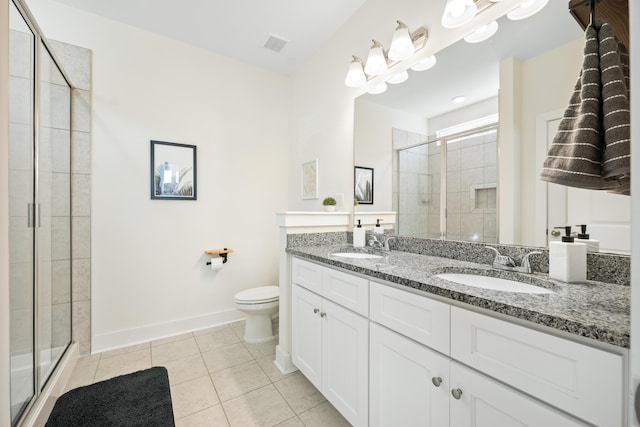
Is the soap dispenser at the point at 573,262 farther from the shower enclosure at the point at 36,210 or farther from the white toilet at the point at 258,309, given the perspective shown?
the shower enclosure at the point at 36,210

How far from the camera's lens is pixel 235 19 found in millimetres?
2207

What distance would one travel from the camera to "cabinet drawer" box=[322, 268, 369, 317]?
122 cm

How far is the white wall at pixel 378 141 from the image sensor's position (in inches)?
73.7

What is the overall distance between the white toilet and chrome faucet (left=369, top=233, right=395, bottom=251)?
38.0 inches

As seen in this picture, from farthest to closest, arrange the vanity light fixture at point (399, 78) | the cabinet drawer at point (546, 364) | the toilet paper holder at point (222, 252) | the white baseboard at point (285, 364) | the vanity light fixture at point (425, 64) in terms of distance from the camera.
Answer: the toilet paper holder at point (222, 252) → the white baseboard at point (285, 364) → the vanity light fixture at point (399, 78) → the vanity light fixture at point (425, 64) → the cabinet drawer at point (546, 364)

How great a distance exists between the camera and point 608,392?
1.89 ft

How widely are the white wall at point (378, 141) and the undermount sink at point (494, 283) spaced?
0.76m

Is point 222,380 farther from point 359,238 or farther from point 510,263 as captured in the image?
point 510,263

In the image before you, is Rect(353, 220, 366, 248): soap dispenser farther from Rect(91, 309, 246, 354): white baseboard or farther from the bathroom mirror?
Rect(91, 309, 246, 354): white baseboard

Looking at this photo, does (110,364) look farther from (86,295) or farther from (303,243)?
(303,243)

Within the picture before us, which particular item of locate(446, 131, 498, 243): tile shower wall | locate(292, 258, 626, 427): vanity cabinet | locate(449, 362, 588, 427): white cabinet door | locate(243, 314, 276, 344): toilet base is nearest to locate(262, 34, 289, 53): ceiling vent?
locate(446, 131, 498, 243): tile shower wall

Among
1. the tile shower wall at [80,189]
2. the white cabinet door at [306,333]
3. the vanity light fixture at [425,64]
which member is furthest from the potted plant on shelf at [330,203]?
the tile shower wall at [80,189]

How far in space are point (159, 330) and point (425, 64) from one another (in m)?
2.93

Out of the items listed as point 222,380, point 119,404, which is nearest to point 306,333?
point 222,380
